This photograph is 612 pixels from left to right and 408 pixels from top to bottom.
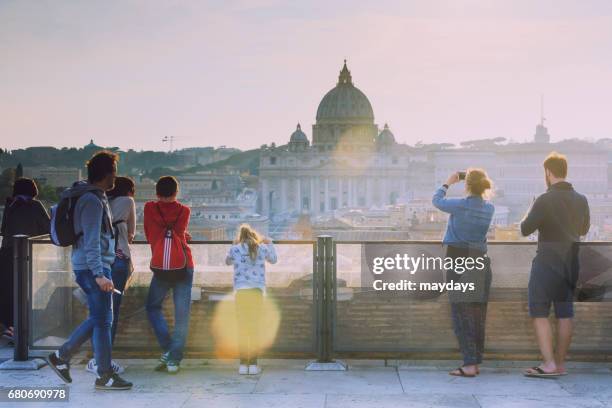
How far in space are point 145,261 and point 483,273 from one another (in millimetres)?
1726

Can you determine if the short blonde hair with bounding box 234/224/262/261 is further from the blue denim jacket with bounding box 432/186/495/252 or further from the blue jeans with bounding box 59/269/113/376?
the blue denim jacket with bounding box 432/186/495/252

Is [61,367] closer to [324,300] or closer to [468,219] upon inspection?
[324,300]

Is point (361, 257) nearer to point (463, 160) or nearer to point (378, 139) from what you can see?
point (378, 139)

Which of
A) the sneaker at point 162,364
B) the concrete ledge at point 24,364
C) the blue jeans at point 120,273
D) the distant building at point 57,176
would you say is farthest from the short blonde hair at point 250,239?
the distant building at point 57,176

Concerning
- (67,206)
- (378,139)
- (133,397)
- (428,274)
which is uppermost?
(378,139)

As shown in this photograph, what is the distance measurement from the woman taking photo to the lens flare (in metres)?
0.92

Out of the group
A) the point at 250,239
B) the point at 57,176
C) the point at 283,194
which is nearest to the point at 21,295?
the point at 250,239

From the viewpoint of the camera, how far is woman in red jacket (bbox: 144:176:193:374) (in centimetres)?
539

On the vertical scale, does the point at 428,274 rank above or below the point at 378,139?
below

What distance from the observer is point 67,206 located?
495 centimetres

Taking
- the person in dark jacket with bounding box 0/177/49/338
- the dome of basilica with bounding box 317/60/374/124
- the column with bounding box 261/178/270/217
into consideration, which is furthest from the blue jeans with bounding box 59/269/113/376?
the column with bounding box 261/178/270/217

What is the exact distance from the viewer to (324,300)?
5605 mm

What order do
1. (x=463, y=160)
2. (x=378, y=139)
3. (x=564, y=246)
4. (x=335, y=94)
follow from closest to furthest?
1. (x=564, y=246)
2. (x=335, y=94)
3. (x=378, y=139)
4. (x=463, y=160)

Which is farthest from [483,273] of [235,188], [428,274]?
[235,188]
